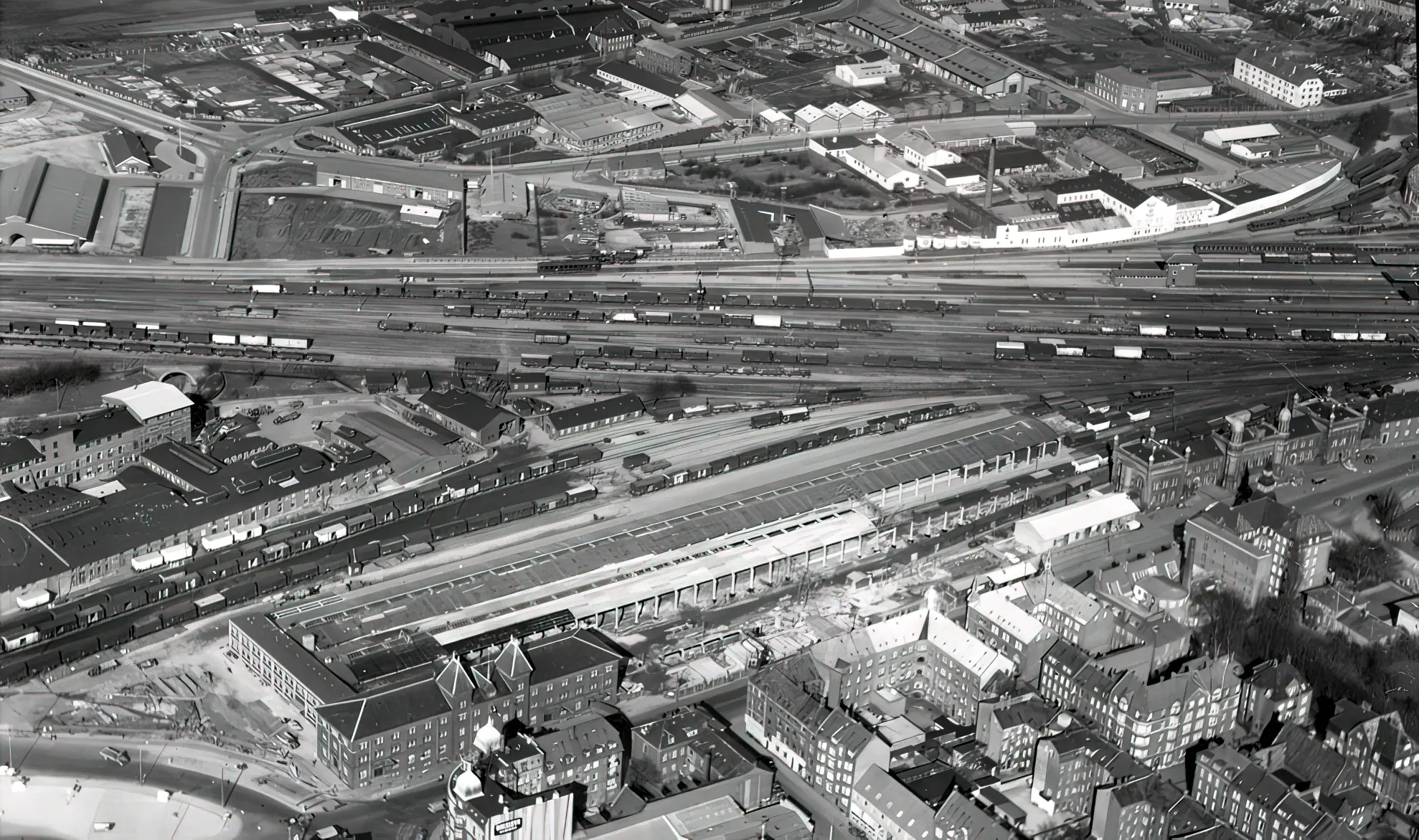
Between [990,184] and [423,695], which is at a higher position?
[423,695]

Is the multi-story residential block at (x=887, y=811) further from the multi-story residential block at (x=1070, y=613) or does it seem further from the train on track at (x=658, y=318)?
the train on track at (x=658, y=318)

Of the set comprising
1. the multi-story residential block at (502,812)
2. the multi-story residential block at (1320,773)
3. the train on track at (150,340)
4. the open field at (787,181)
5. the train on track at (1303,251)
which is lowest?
the train on track at (1303,251)

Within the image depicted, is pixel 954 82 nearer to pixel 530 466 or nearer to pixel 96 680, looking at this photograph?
pixel 530 466

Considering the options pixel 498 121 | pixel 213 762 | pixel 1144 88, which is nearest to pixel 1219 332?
pixel 1144 88

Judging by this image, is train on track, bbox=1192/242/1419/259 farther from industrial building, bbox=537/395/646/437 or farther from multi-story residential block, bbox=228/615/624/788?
multi-story residential block, bbox=228/615/624/788

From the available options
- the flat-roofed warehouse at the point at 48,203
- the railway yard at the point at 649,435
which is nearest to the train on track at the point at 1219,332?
the railway yard at the point at 649,435

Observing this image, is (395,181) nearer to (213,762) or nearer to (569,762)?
(213,762)
